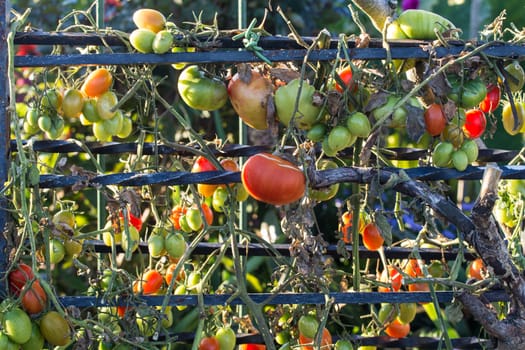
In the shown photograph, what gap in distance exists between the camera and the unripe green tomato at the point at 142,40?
1382 mm

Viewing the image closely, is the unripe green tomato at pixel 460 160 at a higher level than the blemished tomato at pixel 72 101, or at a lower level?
lower

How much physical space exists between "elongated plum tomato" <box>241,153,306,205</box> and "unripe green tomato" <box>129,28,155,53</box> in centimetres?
26

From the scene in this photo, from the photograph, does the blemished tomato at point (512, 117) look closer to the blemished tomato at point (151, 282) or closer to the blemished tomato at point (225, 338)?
the blemished tomato at point (225, 338)

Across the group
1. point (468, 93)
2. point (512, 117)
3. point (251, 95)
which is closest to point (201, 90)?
point (251, 95)

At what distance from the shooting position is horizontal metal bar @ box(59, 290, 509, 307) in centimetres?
147

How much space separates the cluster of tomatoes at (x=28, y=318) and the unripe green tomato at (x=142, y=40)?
1.38 ft

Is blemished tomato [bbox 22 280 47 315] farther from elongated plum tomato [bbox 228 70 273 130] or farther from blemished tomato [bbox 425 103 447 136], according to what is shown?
blemished tomato [bbox 425 103 447 136]

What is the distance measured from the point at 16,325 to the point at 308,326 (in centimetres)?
53

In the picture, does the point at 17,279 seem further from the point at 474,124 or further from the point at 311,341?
the point at 474,124

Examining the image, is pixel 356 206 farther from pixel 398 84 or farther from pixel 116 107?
pixel 116 107

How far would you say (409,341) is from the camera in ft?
5.55

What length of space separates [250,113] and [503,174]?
17.7 inches

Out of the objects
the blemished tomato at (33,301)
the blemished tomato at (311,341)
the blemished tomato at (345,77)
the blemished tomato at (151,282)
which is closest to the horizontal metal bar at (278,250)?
the blemished tomato at (151,282)

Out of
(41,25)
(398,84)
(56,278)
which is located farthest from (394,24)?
(41,25)
